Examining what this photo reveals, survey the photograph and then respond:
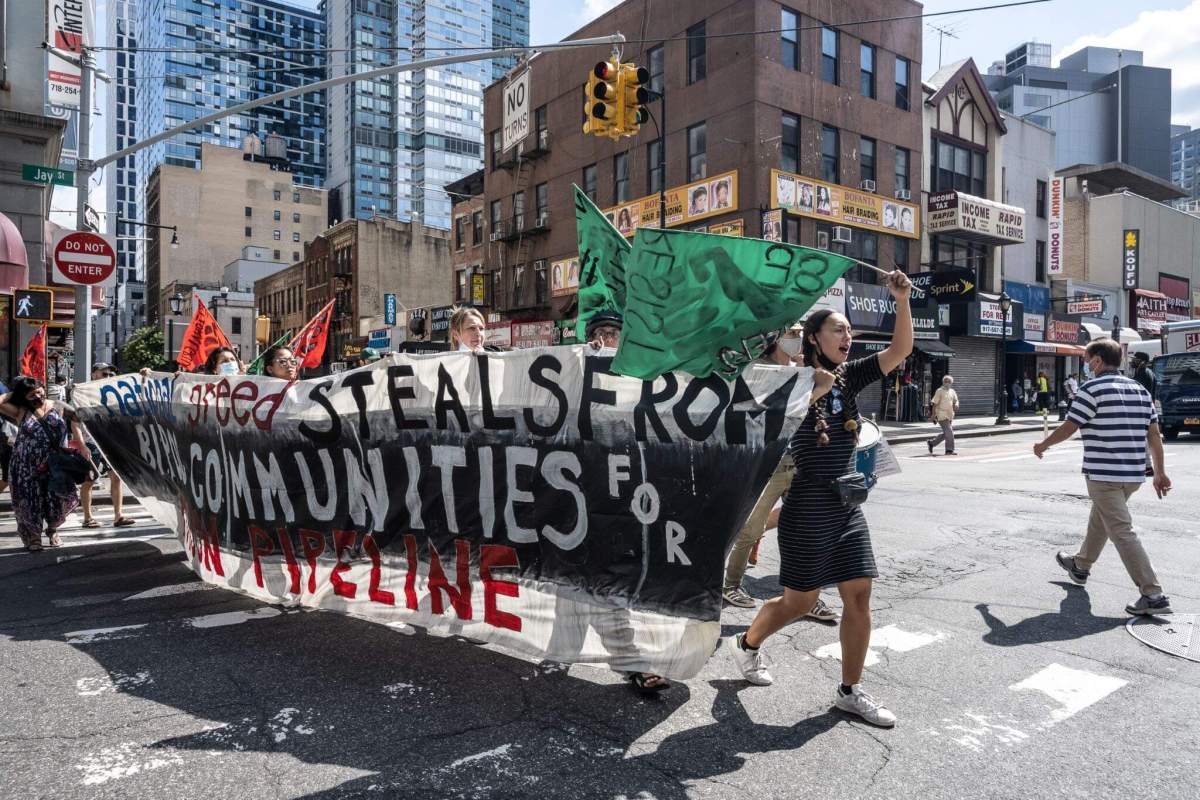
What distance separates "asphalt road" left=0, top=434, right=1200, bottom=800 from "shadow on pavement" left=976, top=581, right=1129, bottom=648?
2 centimetres

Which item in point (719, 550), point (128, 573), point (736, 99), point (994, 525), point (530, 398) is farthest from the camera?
point (736, 99)

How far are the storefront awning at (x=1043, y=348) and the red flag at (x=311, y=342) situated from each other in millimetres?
30765

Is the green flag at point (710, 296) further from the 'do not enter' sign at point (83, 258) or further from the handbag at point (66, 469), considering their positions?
the 'do not enter' sign at point (83, 258)

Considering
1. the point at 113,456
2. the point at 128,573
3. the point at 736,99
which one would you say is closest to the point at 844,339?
the point at 128,573

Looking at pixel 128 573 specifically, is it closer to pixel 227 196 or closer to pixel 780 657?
pixel 780 657

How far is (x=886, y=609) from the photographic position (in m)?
5.58

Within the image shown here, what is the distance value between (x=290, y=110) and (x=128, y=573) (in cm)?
16893

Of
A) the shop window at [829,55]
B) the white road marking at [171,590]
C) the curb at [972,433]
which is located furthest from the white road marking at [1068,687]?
the shop window at [829,55]

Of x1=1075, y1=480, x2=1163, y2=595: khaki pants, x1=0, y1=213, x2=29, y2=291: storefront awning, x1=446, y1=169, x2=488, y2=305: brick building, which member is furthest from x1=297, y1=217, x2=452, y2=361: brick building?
x1=1075, y1=480, x2=1163, y2=595: khaki pants

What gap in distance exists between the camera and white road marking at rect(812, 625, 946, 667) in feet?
15.3

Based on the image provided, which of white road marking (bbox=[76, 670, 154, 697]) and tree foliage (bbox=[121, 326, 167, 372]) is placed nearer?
white road marking (bbox=[76, 670, 154, 697])

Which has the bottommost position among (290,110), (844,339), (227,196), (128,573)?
(128,573)

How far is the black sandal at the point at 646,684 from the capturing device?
3.98m

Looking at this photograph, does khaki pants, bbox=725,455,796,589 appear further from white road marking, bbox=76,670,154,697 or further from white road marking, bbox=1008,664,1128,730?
white road marking, bbox=76,670,154,697
